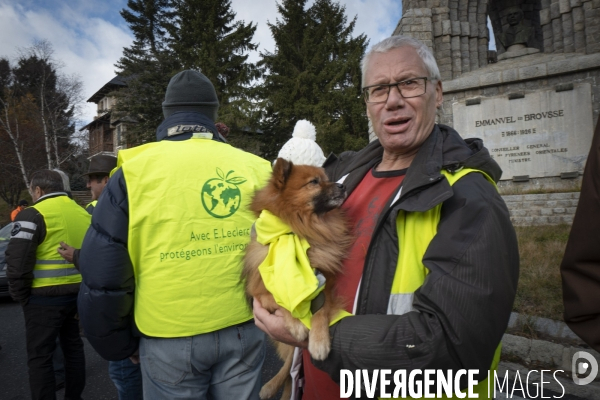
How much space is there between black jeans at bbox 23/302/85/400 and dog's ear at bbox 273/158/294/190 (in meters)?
3.26

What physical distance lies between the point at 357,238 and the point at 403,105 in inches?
26.4

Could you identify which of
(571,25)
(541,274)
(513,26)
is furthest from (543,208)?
(513,26)

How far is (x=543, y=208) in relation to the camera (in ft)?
31.4

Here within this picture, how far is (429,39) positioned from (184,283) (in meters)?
12.4

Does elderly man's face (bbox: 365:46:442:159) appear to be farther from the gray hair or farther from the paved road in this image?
the paved road

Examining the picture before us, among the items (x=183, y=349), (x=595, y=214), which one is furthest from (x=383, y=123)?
(x=183, y=349)

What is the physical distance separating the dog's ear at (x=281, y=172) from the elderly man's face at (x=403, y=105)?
2.11ft

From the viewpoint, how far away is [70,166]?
3406 centimetres

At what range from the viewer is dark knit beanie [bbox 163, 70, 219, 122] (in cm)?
268

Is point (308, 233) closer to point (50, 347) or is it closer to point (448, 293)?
point (448, 293)

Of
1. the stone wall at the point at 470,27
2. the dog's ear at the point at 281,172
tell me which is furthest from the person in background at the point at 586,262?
the stone wall at the point at 470,27

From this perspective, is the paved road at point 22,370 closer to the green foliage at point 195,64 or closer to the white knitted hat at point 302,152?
the white knitted hat at point 302,152

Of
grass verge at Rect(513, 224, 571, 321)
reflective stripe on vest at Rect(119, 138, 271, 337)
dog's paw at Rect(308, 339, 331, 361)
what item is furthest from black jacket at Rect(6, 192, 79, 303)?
grass verge at Rect(513, 224, 571, 321)

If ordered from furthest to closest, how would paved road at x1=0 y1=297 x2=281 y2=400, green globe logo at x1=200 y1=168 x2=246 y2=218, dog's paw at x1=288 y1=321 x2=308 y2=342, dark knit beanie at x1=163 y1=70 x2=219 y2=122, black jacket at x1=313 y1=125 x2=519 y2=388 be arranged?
paved road at x1=0 y1=297 x2=281 y2=400 → dark knit beanie at x1=163 y1=70 x2=219 y2=122 → green globe logo at x1=200 y1=168 x2=246 y2=218 → dog's paw at x1=288 y1=321 x2=308 y2=342 → black jacket at x1=313 y1=125 x2=519 y2=388
